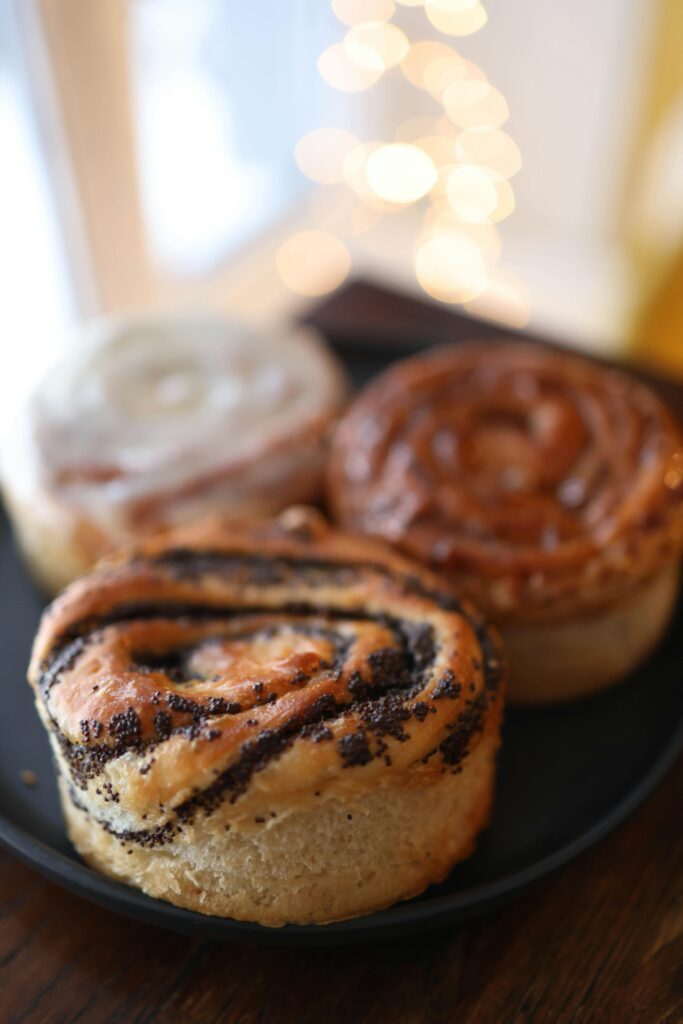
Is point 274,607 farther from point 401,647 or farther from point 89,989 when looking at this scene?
point 89,989

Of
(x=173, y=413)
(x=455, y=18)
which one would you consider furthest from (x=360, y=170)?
(x=173, y=413)

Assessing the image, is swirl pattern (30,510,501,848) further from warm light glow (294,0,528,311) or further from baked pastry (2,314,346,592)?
warm light glow (294,0,528,311)

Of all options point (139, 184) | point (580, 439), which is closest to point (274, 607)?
point (580, 439)

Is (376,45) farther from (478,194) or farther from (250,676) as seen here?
(250,676)

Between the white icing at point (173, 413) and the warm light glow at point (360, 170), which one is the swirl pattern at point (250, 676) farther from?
the warm light glow at point (360, 170)

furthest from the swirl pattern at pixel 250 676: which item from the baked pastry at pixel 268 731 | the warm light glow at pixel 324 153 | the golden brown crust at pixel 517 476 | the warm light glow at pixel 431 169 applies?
the warm light glow at pixel 324 153

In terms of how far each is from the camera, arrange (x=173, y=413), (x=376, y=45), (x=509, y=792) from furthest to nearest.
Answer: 1. (x=376, y=45)
2. (x=173, y=413)
3. (x=509, y=792)
